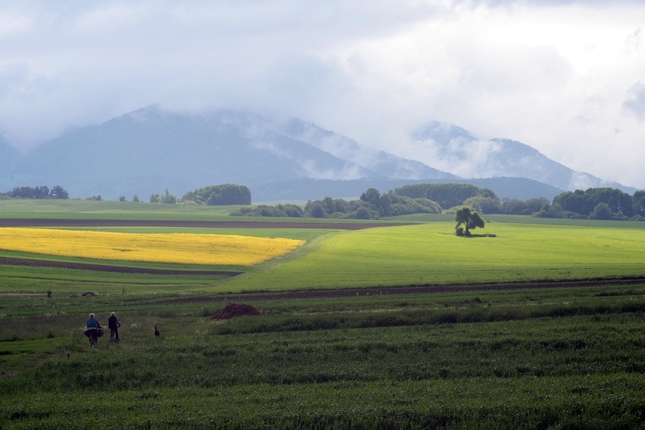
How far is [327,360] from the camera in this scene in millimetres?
25719

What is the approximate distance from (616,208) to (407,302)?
172 meters

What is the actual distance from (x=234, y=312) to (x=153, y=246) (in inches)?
1890

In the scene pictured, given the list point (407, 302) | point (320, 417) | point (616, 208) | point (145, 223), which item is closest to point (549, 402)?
point (320, 417)

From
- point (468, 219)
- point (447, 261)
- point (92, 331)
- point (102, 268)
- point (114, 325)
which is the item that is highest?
point (468, 219)

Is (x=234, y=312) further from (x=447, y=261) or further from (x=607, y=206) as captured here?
(x=607, y=206)

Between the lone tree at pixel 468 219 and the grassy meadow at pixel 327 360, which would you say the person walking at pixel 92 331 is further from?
the lone tree at pixel 468 219

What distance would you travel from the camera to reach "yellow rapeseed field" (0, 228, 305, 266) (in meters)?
73.4

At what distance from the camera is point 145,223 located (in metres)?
130

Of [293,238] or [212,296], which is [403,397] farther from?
[293,238]

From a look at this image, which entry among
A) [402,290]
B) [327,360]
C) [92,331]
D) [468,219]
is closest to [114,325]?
[92,331]

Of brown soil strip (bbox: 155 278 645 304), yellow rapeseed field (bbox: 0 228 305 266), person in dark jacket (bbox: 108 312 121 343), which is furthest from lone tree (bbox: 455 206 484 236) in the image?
person in dark jacket (bbox: 108 312 121 343)

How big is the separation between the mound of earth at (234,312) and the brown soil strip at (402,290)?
860 centimetres

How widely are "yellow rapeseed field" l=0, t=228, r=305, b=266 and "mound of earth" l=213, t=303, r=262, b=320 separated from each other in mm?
32039

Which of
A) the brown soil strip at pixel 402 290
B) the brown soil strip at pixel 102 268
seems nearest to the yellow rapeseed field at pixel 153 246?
the brown soil strip at pixel 102 268
